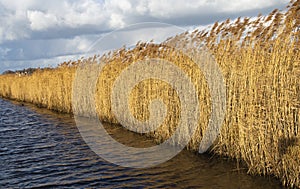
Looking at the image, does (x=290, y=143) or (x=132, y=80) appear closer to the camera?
(x=290, y=143)

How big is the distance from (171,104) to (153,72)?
4.27 ft

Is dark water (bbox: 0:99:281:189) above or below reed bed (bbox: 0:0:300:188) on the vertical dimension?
below

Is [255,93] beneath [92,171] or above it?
above

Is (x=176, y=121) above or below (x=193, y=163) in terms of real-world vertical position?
above

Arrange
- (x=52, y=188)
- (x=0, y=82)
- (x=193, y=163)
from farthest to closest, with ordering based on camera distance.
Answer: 1. (x=0, y=82)
2. (x=193, y=163)
3. (x=52, y=188)

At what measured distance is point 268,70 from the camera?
5516mm

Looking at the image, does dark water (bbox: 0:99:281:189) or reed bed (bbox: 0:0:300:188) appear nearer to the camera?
reed bed (bbox: 0:0:300:188)

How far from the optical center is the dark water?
6098 mm

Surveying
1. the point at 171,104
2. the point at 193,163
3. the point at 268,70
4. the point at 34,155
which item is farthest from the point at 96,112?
the point at 268,70

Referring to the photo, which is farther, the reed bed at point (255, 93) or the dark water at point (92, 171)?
the dark water at point (92, 171)

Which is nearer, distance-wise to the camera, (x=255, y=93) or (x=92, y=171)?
(x=255, y=93)

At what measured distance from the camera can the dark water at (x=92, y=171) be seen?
→ 20.0ft

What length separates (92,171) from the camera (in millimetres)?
7031

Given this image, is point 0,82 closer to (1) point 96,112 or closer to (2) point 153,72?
(1) point 96,112
